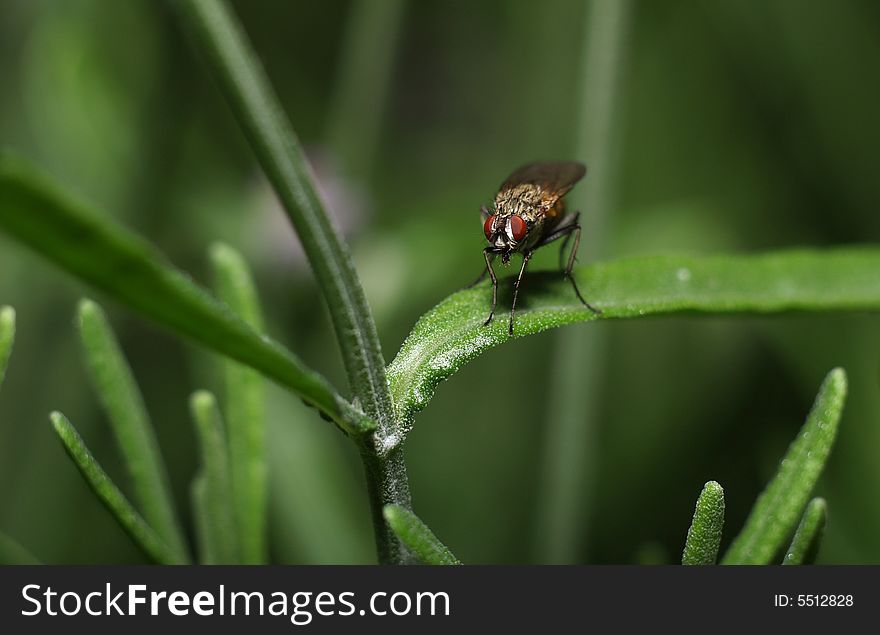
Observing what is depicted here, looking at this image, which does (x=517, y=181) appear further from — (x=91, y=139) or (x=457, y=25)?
(x=457, y=25)

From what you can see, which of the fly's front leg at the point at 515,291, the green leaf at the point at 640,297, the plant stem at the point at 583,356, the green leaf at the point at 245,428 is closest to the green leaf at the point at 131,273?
the green leaf at the point at 640,297

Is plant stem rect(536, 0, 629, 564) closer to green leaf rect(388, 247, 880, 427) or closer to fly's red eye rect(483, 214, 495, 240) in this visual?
fly's red eye rect(483, 214, 495, 240)

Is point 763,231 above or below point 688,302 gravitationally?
above

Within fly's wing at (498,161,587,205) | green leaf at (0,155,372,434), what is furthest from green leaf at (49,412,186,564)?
fly's wing at (498,161,587,205)

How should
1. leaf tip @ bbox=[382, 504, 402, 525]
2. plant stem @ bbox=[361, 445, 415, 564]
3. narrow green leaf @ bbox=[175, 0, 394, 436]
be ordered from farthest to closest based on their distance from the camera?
plant stem @ bbox=[361, 445, 415, 564] → leaf tip @ bbox=[382, 504, 402, 525] → narrow green leaf @ bbox=[175, 0, 394, 436]

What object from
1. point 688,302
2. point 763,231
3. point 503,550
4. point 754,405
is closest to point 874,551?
point 754,405

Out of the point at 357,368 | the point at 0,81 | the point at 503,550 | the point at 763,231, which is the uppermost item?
the point at 0,81

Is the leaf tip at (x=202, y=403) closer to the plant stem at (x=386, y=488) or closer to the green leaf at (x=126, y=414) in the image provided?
the green leaf at (x=126, y=414)
